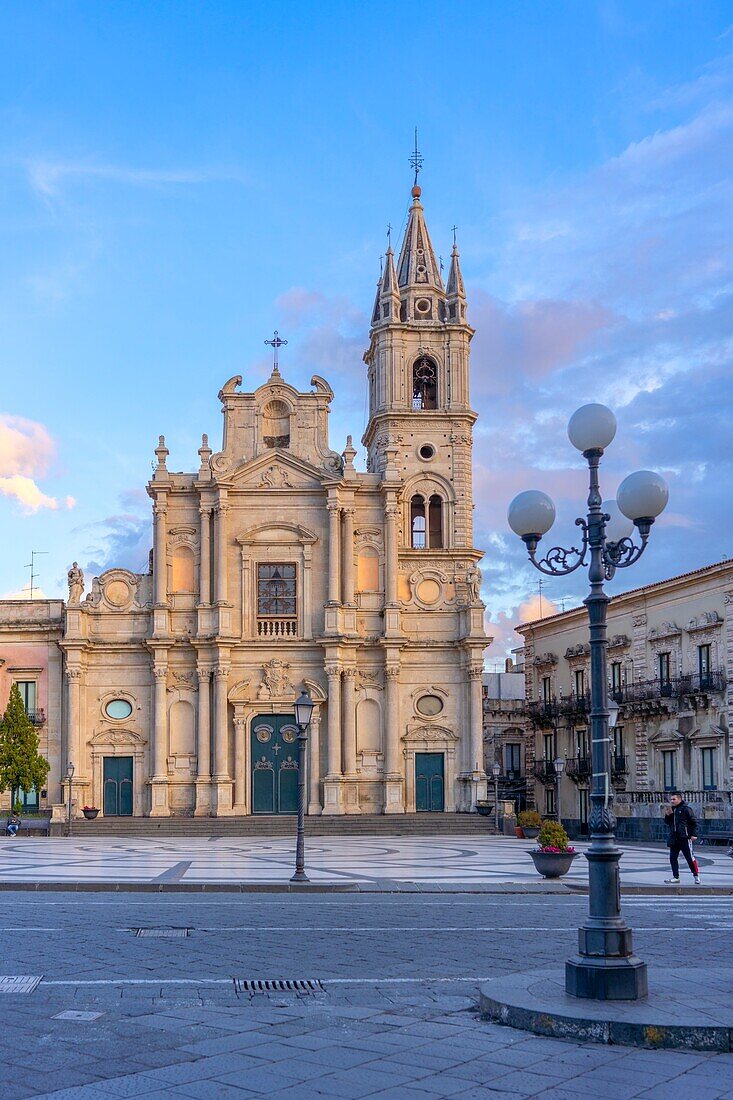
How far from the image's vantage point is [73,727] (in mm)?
49281

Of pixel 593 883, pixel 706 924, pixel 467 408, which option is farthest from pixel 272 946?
pixel 467 408

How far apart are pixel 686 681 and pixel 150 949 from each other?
113 ft

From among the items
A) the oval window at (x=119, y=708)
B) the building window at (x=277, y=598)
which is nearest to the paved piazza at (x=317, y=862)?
the oval window at (x=119, y=708)

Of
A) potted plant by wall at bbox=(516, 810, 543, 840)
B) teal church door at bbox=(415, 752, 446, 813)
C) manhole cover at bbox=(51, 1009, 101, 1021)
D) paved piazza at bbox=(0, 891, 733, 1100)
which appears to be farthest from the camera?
teal church door at bbox=(415, 752, 446, 813)

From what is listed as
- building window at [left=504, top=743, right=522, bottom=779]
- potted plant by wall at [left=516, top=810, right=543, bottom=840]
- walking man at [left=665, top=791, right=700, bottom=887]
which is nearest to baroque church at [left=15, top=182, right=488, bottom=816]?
potted plant by wall at [left=516, top=810, right=543, bottom=840]

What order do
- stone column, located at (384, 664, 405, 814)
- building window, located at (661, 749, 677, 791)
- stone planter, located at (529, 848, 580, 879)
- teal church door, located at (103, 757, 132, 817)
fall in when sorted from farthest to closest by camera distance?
teal church door, located at (103, 757, 132, 817) < stone column, located at (384, 664, 405, 814) < building window, located at (661, 749, 677, 791) < stone planter, located at (529, 848, 580, 879)

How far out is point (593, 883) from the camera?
34.6 ft

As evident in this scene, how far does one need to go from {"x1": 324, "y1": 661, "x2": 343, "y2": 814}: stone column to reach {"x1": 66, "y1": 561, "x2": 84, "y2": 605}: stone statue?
10.3m

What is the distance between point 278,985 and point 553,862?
13658 millimetres

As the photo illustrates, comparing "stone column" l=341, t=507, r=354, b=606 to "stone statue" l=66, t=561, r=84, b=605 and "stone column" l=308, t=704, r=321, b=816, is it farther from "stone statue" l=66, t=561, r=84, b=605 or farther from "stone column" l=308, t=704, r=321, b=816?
"stone statue" l=66, t=561, r=84, b=605

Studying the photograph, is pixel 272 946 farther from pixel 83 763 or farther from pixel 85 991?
pixel 83 763

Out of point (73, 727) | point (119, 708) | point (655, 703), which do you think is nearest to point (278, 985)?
point (655, 703)

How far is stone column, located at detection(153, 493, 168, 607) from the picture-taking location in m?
50.1

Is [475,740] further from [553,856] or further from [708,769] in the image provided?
[553,856]
